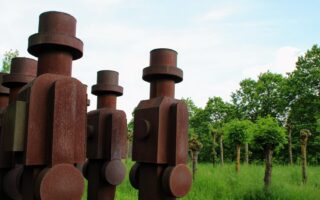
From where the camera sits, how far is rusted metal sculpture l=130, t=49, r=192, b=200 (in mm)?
2090

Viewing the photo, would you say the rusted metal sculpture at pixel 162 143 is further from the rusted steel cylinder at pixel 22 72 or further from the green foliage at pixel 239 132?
the green foliage at pixel 239 132

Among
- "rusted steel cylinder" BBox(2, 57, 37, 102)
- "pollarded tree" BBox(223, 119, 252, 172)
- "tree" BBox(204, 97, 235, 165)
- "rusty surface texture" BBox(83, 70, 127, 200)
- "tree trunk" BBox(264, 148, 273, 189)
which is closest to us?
"rusted steel cylinder" BBox(2, 57, 37, 102)

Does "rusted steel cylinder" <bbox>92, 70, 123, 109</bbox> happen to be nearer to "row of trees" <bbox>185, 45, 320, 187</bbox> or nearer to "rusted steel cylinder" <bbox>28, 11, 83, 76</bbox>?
"rusted steel cylinder" <bbox>28, 11, 83, 76</bbox>

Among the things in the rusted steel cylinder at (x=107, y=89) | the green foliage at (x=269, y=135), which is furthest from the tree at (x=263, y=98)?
the rusted steel cylinder at (x=107, y=89)

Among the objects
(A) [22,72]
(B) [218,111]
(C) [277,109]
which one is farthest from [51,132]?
(B) [218,111]

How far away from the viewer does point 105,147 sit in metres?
2.70

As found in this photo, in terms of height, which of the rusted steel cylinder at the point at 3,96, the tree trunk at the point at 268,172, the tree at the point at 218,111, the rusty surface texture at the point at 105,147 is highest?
the tree at the point at 218,111

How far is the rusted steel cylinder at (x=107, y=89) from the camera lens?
9.34ft

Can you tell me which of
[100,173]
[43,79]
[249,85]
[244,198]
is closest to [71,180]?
[43,79]

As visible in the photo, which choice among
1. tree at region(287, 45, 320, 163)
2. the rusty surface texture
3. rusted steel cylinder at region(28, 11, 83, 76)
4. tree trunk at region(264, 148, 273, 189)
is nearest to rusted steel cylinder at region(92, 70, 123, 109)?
the rusty surface texture

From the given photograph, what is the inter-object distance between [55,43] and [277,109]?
24.9 m

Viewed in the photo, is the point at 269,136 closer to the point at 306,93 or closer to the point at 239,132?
the point at 239,132

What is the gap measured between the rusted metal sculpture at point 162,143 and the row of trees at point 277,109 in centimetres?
1349

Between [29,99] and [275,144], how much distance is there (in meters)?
7.44
